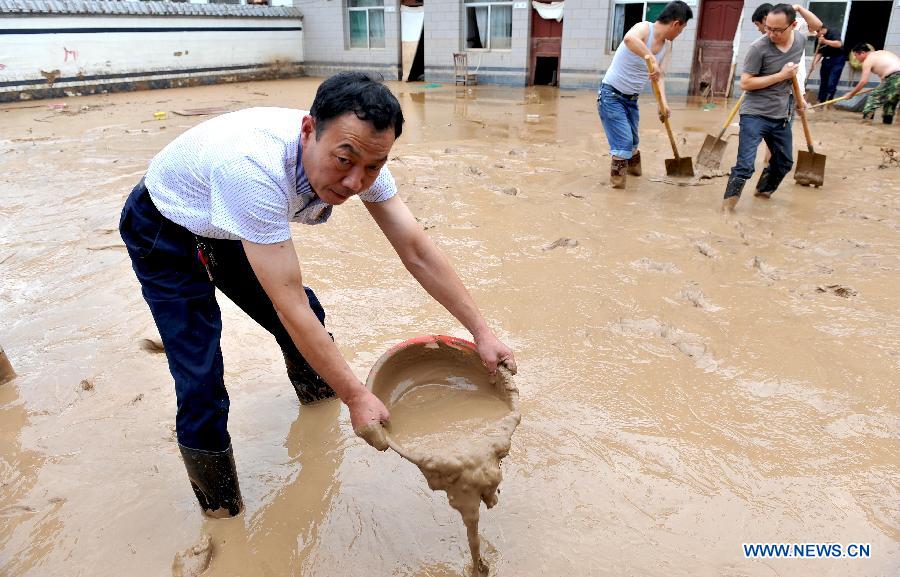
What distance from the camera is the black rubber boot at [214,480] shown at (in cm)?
191

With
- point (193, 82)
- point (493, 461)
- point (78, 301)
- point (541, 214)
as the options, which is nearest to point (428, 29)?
point (193, 82)

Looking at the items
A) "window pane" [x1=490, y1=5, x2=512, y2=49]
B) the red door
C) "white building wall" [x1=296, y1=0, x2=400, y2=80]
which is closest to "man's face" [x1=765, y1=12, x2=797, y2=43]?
the red door

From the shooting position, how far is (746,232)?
14.0 ft

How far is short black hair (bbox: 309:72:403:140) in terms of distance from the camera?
54.8 inches

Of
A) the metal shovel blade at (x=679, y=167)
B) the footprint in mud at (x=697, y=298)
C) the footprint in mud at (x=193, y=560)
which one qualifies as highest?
the metal shovel blade at (x=679, y=167)

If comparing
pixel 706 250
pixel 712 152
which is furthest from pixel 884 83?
pixel 706 250

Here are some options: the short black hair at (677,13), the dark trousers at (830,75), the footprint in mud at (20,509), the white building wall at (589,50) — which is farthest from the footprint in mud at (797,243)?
the white building wall at (589,50)

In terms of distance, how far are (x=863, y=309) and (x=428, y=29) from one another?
12650mm

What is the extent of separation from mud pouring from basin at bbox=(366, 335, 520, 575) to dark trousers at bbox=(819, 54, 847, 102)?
32.7 ft

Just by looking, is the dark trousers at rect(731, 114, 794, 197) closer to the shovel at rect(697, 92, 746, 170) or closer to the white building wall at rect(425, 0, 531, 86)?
the shovel at rect(697, 92, 746, 170)

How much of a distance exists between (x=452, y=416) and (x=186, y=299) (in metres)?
0.88

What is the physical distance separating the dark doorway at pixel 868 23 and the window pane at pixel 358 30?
33.9 ft

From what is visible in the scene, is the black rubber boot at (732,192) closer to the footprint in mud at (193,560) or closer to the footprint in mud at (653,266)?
the footprint in mud at (653,266)

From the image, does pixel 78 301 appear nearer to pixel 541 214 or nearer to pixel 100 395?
pixel 100 395
